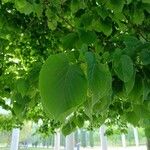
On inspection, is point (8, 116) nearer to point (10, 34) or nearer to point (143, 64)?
point (10, 34)

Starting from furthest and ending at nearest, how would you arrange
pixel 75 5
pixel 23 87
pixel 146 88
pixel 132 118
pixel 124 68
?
pixel 75 5 < pixel 132 118 < pixel 23 87 < pixel 146 88 < pixel 124 68

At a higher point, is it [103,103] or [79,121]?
[79,121]

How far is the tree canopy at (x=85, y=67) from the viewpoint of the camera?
0.65 m

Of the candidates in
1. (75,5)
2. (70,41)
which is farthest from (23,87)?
(75,5)

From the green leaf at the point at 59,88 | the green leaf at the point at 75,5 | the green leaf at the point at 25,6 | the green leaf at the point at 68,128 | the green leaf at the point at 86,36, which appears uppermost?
the green leaf at the point at 75,5

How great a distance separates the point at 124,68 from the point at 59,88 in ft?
0.67

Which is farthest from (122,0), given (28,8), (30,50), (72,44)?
(30,50)

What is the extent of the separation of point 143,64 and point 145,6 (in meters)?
0.79

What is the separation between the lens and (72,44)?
4.00 ft

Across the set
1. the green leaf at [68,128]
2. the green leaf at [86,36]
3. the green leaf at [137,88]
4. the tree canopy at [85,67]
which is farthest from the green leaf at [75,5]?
the green leaf at [137,88]

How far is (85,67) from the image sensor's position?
718 millimetres

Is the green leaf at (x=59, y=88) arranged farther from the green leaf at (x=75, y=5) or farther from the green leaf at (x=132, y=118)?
the green leaf at (x=75, y=5)

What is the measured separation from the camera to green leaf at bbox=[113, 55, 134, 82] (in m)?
0.76

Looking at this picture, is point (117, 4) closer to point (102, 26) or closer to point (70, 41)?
point (102, 26)
